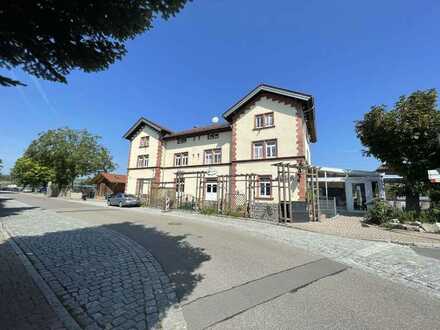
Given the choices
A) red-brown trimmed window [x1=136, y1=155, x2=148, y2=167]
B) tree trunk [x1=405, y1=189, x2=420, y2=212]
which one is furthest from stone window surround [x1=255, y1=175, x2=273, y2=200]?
red-brown trimmed window [x1=136, y1=155, x2=148, y2=167]

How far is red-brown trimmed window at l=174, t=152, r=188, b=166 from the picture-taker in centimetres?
2538

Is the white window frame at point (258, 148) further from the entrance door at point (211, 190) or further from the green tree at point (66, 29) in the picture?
the green tree at point (66, 29)

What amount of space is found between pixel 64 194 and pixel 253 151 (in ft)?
141

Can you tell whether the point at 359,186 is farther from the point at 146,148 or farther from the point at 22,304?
the point at 146,148

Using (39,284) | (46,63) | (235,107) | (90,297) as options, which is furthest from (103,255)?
(235,107)

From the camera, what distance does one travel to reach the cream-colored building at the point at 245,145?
18.1 m

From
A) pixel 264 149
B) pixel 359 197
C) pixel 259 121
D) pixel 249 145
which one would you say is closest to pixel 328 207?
pixel 359 197

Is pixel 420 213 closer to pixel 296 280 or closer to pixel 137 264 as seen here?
pixel 296 280

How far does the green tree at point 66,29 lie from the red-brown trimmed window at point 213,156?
759 inches

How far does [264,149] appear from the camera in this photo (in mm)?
19281

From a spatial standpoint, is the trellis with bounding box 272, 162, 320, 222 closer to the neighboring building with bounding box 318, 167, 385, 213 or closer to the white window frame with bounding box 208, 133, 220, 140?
the neighboring building with bounding box 318, 167, 385, 213

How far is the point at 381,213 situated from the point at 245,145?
11083mm

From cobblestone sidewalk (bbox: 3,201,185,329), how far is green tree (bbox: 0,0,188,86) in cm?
331

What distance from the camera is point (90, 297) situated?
12.2ft
